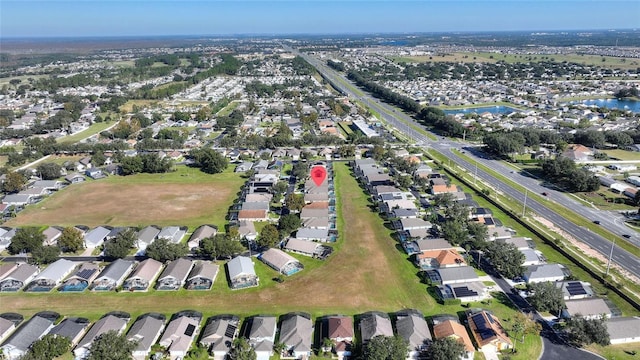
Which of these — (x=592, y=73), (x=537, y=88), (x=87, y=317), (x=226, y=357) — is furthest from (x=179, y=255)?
(x=592, y=73)

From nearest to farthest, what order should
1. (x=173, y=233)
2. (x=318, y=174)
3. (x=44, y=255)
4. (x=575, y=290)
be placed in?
1. (x=575, y=290)
2. (x=44, y=255)
3. (x=173, y=233)
4. (x=318, y=174)

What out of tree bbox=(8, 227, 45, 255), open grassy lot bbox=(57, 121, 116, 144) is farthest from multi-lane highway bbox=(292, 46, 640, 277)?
open grassy lot bbox=(57, 121, 116, 144)

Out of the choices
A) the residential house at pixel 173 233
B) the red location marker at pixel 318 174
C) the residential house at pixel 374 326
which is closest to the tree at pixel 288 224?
the residential house at pixel 173 233

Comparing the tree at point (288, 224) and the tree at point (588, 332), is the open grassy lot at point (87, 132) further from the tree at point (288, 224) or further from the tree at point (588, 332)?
the tree at point (588, 332)

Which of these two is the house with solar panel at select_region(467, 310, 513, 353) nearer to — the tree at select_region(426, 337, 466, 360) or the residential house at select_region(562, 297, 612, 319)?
the tree at select_region(426, 337, 466, 360)

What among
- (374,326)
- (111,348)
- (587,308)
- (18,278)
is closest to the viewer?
(111,348)

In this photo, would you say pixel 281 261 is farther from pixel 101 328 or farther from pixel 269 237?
pixel 101 328

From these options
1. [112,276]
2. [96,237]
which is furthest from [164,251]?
[96,237]
